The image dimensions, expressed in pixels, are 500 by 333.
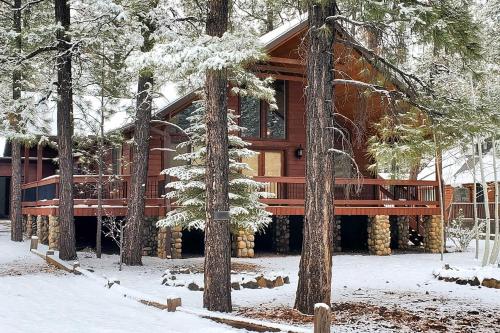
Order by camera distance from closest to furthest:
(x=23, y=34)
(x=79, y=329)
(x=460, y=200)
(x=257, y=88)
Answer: (x=79, y=329) < (x=257, y=88) < (x=23, y=34) < (x=460, y=200)

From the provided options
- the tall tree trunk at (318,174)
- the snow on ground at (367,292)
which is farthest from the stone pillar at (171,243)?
the tall tree trunk at (318,174)

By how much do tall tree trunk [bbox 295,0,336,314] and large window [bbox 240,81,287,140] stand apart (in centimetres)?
1030

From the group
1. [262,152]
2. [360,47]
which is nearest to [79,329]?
[360,47]

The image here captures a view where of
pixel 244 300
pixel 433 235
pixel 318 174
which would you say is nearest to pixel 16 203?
pixel 244 300

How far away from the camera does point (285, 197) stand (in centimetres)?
1905

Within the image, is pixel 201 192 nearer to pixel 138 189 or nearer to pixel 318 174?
pixel 138 189

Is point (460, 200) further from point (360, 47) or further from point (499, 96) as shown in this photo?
point (360, 47)

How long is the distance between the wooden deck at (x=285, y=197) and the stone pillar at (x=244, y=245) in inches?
43.8

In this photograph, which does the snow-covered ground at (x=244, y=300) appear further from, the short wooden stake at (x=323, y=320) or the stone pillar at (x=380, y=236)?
the stone pillar at (x=380, y=236)

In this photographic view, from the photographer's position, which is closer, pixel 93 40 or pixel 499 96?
pixel 93 40

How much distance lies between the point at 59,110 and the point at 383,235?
1127 centimetres

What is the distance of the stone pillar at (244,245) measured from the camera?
55.1ft

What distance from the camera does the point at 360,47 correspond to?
8.48 m

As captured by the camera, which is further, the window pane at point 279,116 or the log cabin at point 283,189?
the window pane at point 279,116
